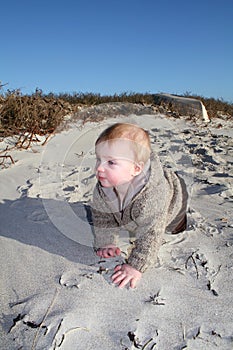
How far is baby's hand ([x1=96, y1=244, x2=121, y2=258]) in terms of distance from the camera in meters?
2.27

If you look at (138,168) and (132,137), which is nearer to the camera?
(132,137)

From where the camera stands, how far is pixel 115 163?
2057 millimetres

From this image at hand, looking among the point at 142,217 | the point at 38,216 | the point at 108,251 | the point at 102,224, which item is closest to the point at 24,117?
the point at 38,216

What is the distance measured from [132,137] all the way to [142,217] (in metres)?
0.47

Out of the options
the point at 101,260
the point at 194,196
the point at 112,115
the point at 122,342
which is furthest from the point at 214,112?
the point at 122,342

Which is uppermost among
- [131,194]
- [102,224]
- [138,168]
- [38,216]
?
[138,168]

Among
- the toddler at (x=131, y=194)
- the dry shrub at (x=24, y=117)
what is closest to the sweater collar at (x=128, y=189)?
the toddler at (x=131, y=194)

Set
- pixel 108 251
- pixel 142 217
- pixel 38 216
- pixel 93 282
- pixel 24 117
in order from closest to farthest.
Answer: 1. pixel 93 282
2. pixel 142 217
3. pixel 108 251
4. pixel 38 216
5. pixel 24 117

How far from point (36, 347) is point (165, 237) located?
1271mm

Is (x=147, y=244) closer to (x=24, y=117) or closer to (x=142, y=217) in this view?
(x=142, y=217)

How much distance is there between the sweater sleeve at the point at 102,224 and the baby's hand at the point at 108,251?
28 millimetres

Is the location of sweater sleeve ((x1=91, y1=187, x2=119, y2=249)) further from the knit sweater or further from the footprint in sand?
the footprint in sand

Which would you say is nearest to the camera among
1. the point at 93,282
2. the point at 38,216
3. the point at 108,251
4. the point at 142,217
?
the point at 93,282

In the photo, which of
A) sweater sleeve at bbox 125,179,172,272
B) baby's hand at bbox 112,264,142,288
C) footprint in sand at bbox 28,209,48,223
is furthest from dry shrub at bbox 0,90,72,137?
baby's hand at bbox 112,264,142,288
